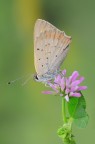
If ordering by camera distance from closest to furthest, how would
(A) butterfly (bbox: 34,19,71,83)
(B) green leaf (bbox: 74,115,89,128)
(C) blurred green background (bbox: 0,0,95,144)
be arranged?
(B) green leaf (bbox: 74,115,89,128) → (A) butterfly (bbox: 34,19,71,83) → (C) blurred green background (bbox: 0,0,95,144)

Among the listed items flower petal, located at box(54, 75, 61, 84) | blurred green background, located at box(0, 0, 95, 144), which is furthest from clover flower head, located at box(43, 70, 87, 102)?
blurred green background, located at box(0, 0, 95, 144)

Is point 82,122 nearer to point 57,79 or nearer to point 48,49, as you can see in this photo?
point 57,79

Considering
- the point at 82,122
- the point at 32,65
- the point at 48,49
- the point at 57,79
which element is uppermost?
the point at 32,65

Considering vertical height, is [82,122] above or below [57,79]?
below

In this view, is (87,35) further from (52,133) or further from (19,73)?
(52,133)

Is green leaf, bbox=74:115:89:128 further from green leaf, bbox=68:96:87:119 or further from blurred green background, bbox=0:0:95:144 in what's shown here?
blurred green background, bbox=0:0:95:144

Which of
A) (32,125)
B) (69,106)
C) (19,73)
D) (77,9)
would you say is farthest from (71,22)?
(69,106)

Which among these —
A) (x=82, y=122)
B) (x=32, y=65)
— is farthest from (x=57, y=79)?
(x=32, y=65)
